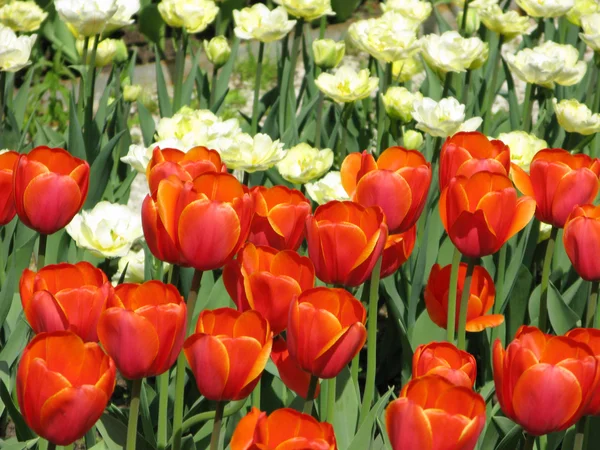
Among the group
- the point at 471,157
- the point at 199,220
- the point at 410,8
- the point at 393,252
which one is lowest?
the point at 410,8

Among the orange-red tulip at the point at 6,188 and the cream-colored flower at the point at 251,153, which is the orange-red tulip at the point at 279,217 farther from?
the cream-colored flower at the point at 251,153

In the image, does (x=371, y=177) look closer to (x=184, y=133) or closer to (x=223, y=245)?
(x=223, y=245)

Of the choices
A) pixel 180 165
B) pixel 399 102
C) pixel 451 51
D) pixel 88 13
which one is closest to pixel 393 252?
pixel 180 165

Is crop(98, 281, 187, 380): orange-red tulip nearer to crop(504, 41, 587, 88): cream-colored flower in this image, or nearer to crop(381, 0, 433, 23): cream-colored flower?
crop(504, 41, 587, 88): cream-colored flower

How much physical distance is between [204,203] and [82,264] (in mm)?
170

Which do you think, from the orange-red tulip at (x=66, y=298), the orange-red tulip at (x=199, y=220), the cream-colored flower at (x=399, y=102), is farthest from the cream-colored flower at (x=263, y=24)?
the orange-red tulip at (x=66, y=298)

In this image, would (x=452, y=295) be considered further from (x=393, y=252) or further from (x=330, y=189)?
(x=330, y=189)

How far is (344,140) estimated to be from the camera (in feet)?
8.46

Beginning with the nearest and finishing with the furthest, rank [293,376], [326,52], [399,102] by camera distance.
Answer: [293,376], [399,102], [326,52]

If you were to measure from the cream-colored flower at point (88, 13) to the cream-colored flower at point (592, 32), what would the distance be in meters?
1.28

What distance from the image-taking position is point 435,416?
3.26 ft

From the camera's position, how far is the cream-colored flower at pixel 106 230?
6.13 ft

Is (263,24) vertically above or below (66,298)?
below

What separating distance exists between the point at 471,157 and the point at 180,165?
19.2 inches
